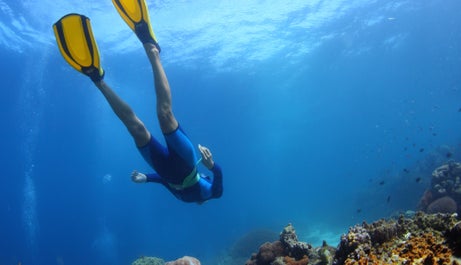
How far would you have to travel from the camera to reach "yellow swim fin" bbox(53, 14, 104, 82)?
18.6ft

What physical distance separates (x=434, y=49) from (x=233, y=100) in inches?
1308

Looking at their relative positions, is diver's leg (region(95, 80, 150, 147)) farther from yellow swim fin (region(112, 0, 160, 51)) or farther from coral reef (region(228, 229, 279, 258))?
coral reef (region(228, 229, 279, 258))

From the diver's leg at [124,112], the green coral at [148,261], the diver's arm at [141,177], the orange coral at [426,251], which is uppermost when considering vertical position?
the orange coral at [426,251]

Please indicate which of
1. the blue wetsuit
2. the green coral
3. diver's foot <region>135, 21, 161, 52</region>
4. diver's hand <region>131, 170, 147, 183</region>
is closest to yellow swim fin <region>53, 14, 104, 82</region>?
diver's foot <region>135, 21, 161, 52</region>

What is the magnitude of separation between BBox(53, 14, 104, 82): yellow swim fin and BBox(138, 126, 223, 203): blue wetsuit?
170cm

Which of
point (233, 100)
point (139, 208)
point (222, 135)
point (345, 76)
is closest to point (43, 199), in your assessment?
point (139, 208)

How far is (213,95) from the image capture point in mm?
44188

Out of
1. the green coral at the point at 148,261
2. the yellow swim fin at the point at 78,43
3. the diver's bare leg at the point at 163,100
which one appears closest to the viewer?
the yellow swim fin at the point at 78,43

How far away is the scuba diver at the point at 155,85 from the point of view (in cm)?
569

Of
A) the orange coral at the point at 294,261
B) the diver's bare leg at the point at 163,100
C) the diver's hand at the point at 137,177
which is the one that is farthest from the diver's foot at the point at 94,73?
the orange coral at the point at 294,261

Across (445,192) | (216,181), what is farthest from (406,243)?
(445,192)

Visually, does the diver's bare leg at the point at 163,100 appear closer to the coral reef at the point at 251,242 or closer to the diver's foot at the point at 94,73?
the diver's foot at the point at 94,73

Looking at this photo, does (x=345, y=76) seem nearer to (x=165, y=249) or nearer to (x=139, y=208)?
(x=165, y=249)

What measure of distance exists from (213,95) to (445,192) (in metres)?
34.3
